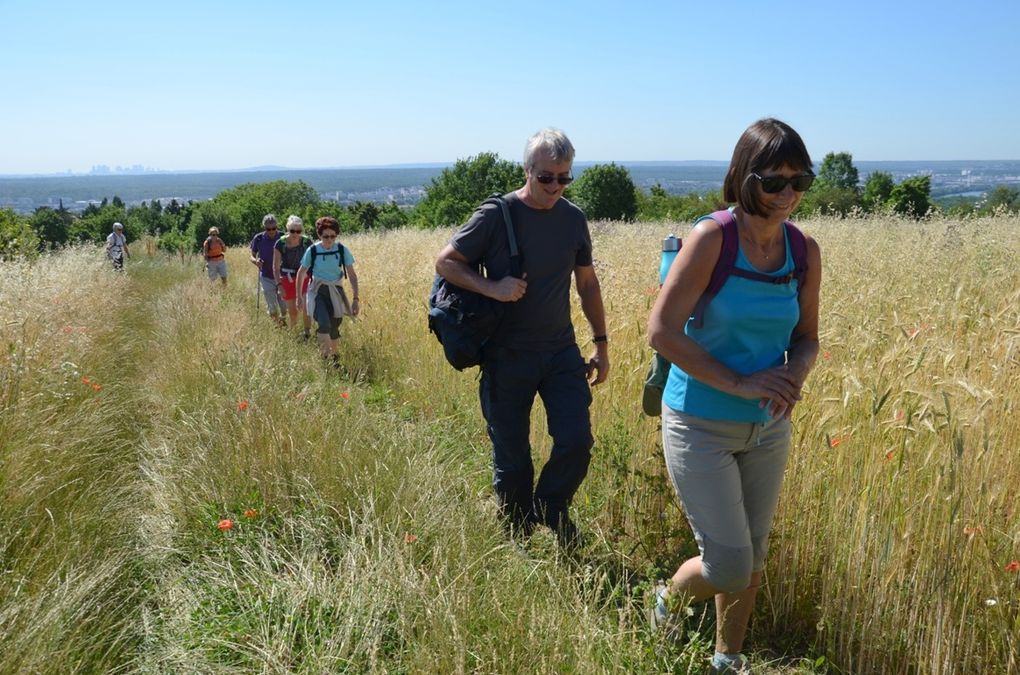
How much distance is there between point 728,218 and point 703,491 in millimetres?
867

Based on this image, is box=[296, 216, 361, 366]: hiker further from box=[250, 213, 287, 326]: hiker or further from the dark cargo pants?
the dark cargo pants

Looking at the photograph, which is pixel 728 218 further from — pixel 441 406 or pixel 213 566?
pixel 441 406

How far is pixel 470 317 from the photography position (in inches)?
137

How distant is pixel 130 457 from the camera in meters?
4.67

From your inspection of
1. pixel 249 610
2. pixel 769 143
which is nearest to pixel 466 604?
pixel 249 610

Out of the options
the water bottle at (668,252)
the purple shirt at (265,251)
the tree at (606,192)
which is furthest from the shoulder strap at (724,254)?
the tree at (606,192)

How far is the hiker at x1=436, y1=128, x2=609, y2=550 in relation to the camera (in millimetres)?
3443

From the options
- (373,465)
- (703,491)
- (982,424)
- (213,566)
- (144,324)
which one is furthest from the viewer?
(144,324)

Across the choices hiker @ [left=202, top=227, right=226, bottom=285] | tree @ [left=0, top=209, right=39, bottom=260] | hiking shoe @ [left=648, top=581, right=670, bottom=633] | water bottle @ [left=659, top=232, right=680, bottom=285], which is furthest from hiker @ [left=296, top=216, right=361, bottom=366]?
hiker @ [left=202, top=227, right=226, bottom=285]

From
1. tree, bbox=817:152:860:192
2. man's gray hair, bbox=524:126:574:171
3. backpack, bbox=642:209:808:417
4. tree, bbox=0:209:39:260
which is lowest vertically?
tree, bbox=0:209:39:260

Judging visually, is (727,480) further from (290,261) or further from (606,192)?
(606,192)

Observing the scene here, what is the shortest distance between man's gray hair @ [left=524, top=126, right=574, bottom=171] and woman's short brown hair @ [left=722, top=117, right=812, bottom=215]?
109 centimetres

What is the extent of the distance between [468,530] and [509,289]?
41.2 inches

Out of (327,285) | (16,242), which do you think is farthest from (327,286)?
(16,242)
